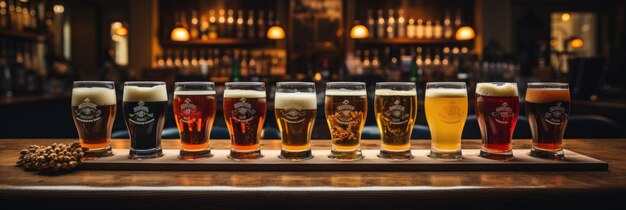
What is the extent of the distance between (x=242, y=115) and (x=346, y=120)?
202 millimetres

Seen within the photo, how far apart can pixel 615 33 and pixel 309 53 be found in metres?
7.06

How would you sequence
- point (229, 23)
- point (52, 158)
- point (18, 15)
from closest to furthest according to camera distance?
point (52, 158) → point (18, 15) → point (229, 23)

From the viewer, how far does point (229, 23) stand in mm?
7992

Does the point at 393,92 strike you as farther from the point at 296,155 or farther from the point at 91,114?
the point at 91,114

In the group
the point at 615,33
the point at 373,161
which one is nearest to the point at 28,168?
the point at 373,161

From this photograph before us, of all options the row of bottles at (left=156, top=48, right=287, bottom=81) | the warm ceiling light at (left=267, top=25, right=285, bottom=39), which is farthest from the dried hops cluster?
the row of bottles at (left=156, top=48, right=287, bottom=81)

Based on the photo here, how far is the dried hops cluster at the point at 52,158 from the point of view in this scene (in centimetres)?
94

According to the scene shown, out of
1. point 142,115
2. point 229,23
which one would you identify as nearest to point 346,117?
point 142,115

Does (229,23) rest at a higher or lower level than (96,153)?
higher

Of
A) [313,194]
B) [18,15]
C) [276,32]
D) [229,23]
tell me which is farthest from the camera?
[229,23]

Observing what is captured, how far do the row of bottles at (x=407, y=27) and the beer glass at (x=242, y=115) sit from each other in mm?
6942

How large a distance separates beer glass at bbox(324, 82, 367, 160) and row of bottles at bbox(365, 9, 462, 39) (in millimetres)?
6909

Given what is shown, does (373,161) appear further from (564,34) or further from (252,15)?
(564,34)

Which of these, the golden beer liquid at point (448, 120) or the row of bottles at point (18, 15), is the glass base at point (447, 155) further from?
the row of bottles at point (18, 15)
